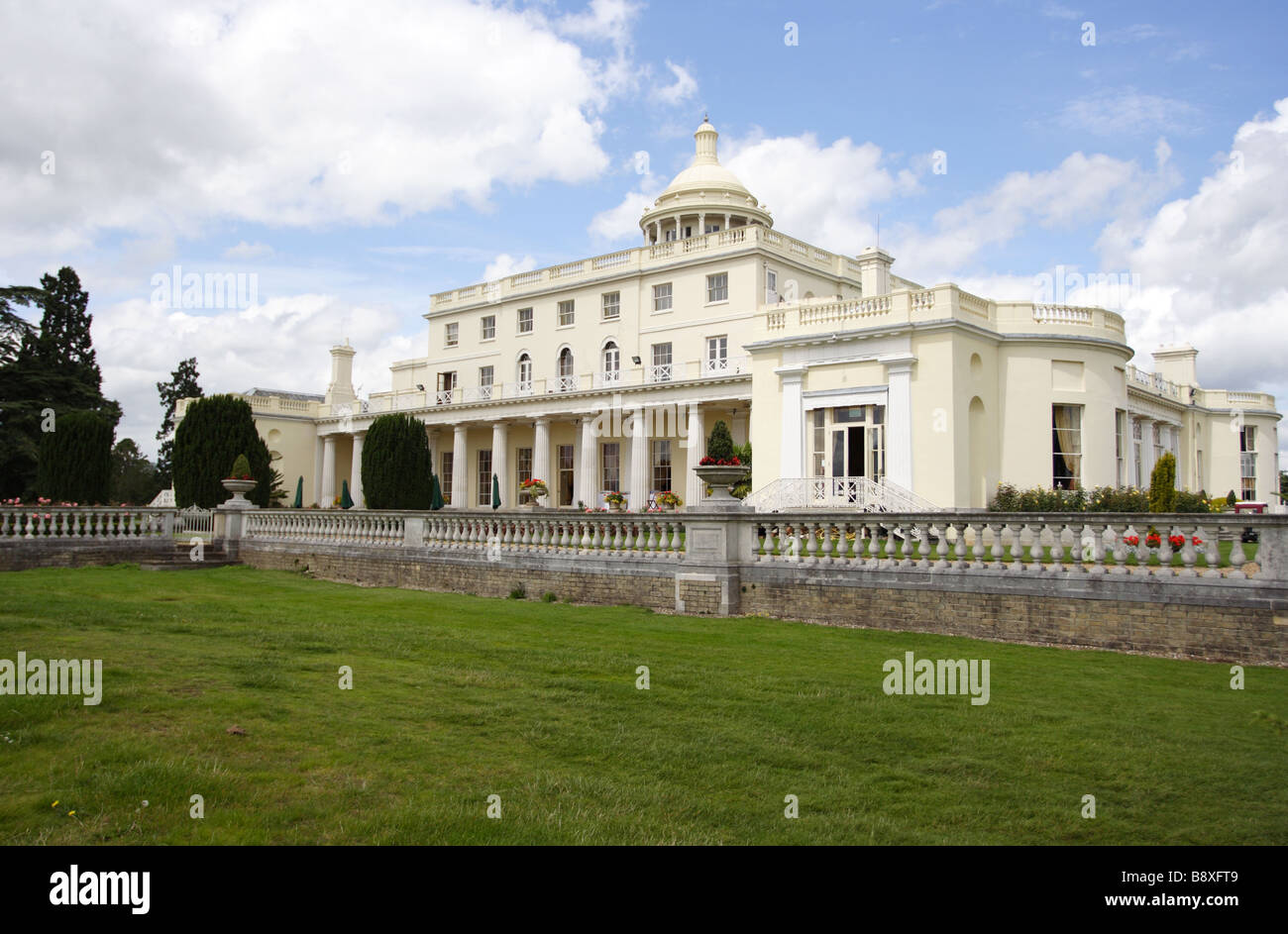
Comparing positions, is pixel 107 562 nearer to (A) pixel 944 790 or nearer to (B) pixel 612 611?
(B) pixel 612 611

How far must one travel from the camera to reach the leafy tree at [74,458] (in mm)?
26078

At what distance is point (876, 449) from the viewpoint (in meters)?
23.0

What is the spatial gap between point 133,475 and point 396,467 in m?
50.3

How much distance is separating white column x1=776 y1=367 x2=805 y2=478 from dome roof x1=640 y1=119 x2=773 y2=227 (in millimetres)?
19346

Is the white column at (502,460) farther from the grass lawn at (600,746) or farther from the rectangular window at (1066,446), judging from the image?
the grass lawn at (600,746)

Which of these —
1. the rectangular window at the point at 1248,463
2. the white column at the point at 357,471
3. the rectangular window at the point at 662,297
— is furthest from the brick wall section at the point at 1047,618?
the white column at the point at 357,471

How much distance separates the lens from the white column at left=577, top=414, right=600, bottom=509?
1491 inches

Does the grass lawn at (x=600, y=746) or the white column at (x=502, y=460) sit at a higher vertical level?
the white column at (x=502, y=460)

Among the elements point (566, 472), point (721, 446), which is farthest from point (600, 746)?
point (566, 472)

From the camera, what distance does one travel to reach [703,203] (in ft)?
134

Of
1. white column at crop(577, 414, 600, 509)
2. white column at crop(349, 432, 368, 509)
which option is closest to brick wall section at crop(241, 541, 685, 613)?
white column at crop(577, 414, 600, 509)

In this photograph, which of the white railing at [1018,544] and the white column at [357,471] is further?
the white column at [357,471]

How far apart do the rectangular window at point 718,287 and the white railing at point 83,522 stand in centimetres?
2067
